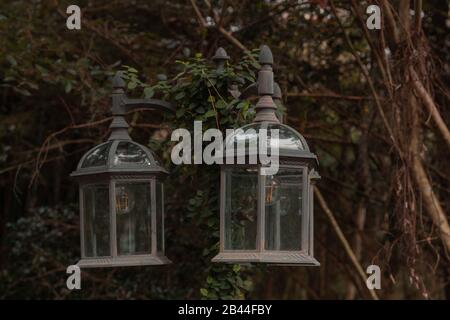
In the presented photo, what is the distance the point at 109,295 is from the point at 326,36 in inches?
108

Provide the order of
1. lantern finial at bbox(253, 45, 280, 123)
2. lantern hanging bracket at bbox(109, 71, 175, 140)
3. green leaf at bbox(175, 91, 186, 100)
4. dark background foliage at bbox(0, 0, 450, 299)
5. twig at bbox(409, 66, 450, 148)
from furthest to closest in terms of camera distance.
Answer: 1. dark background foliage at bbox(0, 0, 450, 299)
2. twig at bbox(409, 66, 450, 148)
3. green leaf at bbox(175, 91, 186, 100)
4. lantern hanging bracket at bbox(109, 71, 175, 140)
5. lantern finial at bbox(253, 45, 280, 123)

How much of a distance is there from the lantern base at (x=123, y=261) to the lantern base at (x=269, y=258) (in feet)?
1.34

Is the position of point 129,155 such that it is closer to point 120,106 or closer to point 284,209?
point 120,106

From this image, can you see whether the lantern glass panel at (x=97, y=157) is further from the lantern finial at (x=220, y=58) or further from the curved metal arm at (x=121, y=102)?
the lantern finial at (x=220, y=58)

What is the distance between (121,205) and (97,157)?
260mm

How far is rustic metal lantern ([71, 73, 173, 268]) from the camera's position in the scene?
3936 millimetres

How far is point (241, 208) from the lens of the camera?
12.3 feet

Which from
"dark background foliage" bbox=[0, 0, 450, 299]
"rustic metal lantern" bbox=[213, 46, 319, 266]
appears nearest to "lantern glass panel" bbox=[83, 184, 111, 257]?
"rustic metal lantern" bbox=[213, 46, 319, 266]

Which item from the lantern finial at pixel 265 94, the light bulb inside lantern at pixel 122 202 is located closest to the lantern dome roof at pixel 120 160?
the light bulb inside lantern at pixel 122 202

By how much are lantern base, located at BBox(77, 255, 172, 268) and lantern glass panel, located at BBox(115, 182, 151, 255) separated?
1.3 inches

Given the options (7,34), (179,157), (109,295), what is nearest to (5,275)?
(109,295)

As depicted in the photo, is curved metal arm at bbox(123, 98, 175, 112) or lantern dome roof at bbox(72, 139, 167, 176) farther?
curved metal arm at bbox(123, 98, 175, 112)

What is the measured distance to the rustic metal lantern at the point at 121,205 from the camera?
155 inches

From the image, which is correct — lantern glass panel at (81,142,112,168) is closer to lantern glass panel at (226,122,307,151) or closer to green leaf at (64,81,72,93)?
lantern glass panel at (226,122,307,151)
